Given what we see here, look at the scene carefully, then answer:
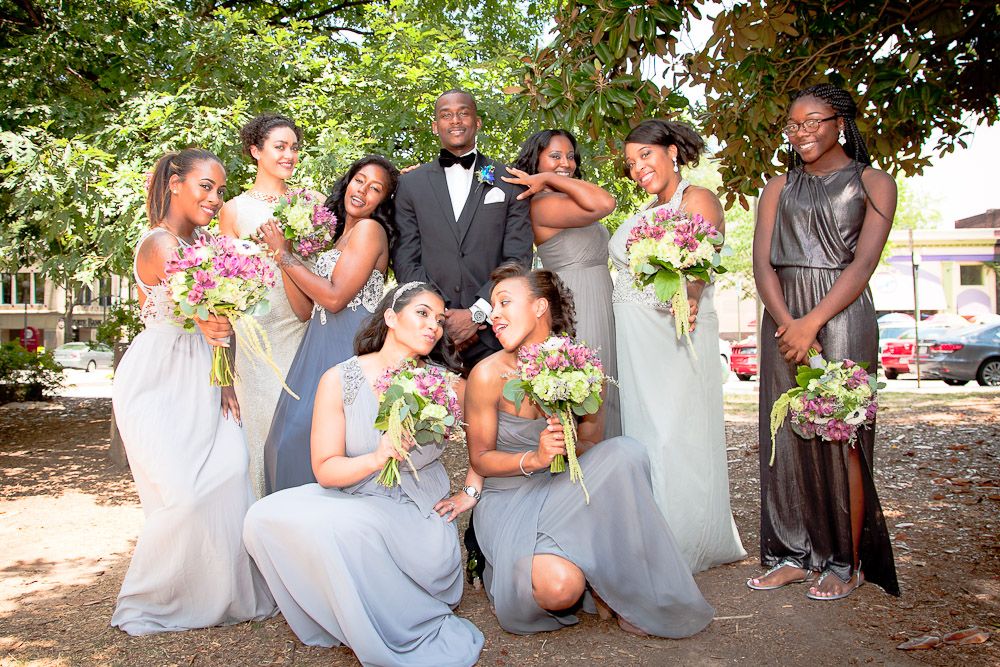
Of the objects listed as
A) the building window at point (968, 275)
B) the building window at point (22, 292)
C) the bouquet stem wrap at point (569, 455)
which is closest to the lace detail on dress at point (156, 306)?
the bouquet stem wrap at point (569, 455)

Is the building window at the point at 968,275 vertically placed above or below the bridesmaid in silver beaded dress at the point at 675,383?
above

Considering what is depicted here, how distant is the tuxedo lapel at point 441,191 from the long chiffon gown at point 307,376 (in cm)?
58

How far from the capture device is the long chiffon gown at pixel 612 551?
161 inches

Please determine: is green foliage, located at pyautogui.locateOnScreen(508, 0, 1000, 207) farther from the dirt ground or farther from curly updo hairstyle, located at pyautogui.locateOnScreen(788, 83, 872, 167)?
the dirt ground

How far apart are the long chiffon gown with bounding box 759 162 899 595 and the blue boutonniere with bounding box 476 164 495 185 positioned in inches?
66.9

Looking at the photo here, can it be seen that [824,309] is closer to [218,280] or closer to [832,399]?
[832,399]

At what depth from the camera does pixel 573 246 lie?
5.31 metres

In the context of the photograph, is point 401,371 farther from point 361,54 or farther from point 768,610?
point 361,54

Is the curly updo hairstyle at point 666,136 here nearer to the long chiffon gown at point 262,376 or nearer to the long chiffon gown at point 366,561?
the long chiffon gown at point 366,561

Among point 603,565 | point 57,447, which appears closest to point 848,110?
point 603,565

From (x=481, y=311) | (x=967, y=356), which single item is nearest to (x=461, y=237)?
(x=481, y=311)

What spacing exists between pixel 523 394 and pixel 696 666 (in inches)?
57.4

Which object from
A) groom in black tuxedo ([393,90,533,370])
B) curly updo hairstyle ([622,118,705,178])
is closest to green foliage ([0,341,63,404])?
groom in black tuxedo ([393,90,533,370])

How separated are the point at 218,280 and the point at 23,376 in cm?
1618
